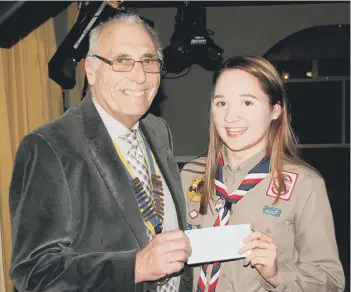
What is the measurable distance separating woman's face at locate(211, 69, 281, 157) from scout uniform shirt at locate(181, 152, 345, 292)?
0.14 metres

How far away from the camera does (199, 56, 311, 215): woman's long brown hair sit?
6.65 feet

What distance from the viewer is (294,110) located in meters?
12.5

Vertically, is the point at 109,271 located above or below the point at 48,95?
below

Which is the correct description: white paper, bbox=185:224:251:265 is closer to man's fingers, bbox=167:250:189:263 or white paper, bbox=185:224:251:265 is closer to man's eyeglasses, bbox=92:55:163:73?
man's fingers, bbox=167:250:189:263

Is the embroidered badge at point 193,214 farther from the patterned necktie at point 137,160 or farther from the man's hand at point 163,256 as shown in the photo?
the man's hand at point 163,256

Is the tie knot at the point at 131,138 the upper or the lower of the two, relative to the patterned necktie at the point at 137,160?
upper

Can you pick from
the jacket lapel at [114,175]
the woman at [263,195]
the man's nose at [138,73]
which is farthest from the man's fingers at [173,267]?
the man's nose at [138,73]

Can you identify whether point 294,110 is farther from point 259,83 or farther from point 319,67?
point 259,83

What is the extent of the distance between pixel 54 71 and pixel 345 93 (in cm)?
970

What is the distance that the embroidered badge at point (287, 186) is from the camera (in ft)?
6.51

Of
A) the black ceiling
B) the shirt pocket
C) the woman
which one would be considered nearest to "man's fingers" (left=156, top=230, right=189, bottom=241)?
the woman

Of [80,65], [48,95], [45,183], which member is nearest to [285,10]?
[80,65]

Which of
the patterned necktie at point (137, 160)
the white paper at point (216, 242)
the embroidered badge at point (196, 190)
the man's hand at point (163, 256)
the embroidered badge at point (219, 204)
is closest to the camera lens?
the man's hand at point (163, 256)

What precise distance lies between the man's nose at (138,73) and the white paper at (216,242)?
72 centimetres
